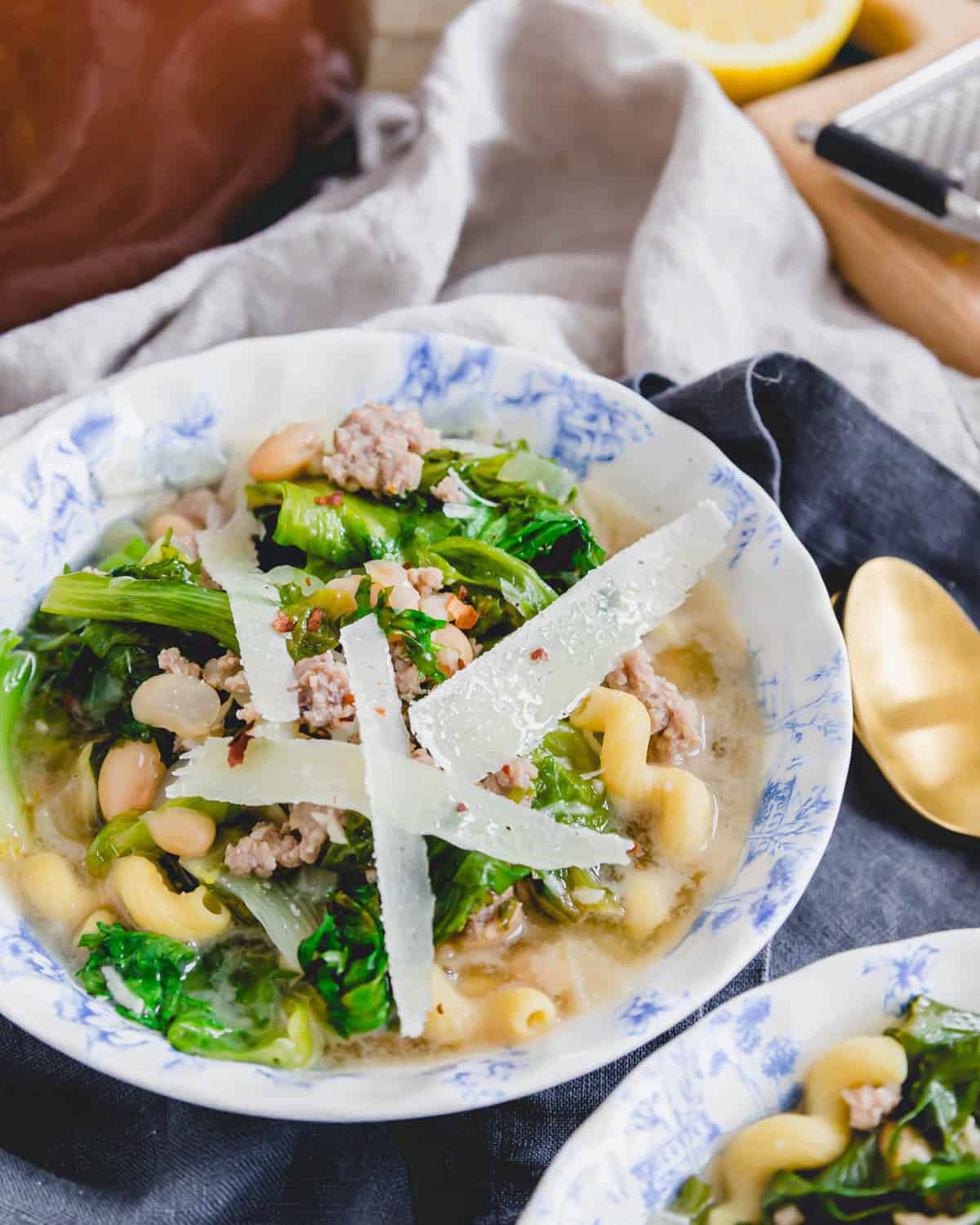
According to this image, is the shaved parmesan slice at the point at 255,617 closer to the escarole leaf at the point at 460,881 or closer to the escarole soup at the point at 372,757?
the escarole soup at the point at 372,757

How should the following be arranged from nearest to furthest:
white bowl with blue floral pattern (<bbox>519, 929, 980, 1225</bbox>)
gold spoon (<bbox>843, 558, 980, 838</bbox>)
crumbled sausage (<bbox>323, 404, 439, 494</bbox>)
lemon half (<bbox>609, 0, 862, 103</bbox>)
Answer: white bowl with blue floral pattern (<bbox>519, 929, 980, 1225</bbox>) → crumbled sausage (<bbox>323, 404, 439, 494</bbox>) → gold spoon (<bbox>843, 558, 980, 838</bbox>) → lemon half (<bbox>609, 0, 862, 103</bbox>)

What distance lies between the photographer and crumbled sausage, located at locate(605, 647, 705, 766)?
7.79 feet

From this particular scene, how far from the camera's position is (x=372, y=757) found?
202 cm

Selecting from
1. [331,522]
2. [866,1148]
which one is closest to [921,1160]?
[866,1148]

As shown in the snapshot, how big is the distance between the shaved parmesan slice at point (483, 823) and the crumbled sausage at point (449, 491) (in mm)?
666

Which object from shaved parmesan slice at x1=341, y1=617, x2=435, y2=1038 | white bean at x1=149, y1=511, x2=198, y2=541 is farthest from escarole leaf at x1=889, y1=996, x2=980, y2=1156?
white bean at x1=149, y1=511, x2=198, y2=541

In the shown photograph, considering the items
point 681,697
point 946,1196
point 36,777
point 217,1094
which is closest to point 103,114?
point 36,777

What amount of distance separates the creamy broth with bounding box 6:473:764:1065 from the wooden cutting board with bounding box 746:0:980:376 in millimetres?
1423

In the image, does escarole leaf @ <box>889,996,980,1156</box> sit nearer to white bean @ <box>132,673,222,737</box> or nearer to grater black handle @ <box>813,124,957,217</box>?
white bean @ <box>132,673,222,737</box>

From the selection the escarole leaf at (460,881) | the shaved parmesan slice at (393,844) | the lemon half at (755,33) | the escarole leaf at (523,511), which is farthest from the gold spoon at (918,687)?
the lemon half at (755,33)

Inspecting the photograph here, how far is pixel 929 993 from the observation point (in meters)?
1.97

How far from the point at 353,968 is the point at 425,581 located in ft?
2.33

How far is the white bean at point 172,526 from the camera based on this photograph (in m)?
2.58

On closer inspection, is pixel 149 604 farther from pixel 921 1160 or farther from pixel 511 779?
pixel 921 1160
